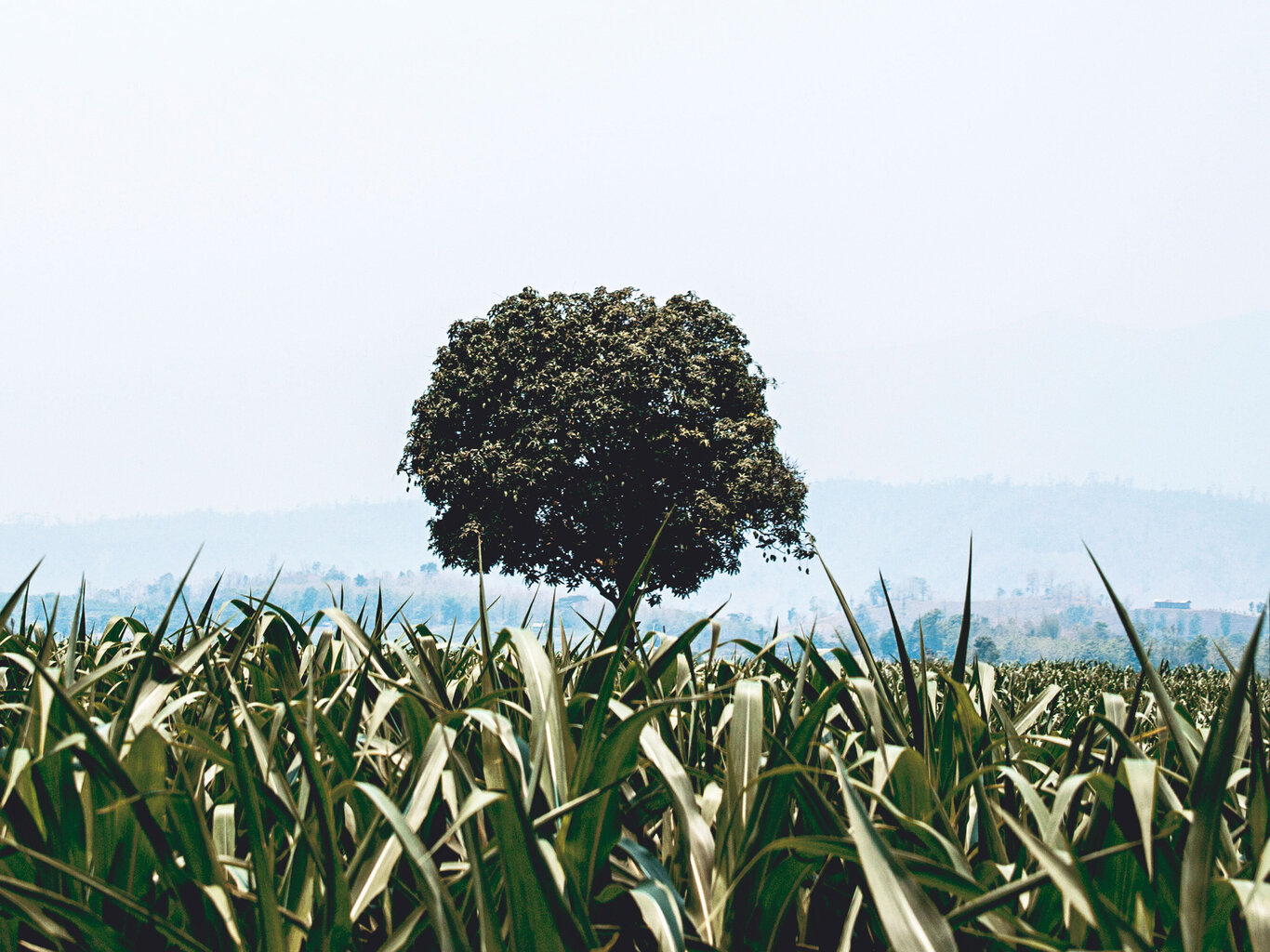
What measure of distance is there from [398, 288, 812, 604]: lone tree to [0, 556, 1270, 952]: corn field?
22.1 m

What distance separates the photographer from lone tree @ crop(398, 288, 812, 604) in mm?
24297

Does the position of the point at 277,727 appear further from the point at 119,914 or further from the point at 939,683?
the point at 939,683

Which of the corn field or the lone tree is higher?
Result: the lone tree

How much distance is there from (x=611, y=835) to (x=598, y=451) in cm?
2331

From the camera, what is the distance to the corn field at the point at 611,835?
1.19 meters

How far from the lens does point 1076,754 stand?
72.5 inches

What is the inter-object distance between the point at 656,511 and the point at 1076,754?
2299cm

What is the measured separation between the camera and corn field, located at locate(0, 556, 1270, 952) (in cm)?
119

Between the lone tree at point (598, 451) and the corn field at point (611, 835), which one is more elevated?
the lone tree at point (598, 451)

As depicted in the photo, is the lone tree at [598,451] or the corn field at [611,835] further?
the lone tree at [598,451]

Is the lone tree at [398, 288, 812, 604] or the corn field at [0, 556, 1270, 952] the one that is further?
the lone tree at [398, 288, 812, 604]

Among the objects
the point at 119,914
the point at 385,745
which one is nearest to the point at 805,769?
the point at 385,745

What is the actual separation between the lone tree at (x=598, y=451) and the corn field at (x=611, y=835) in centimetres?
2209

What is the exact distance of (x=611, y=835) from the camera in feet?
4.74
